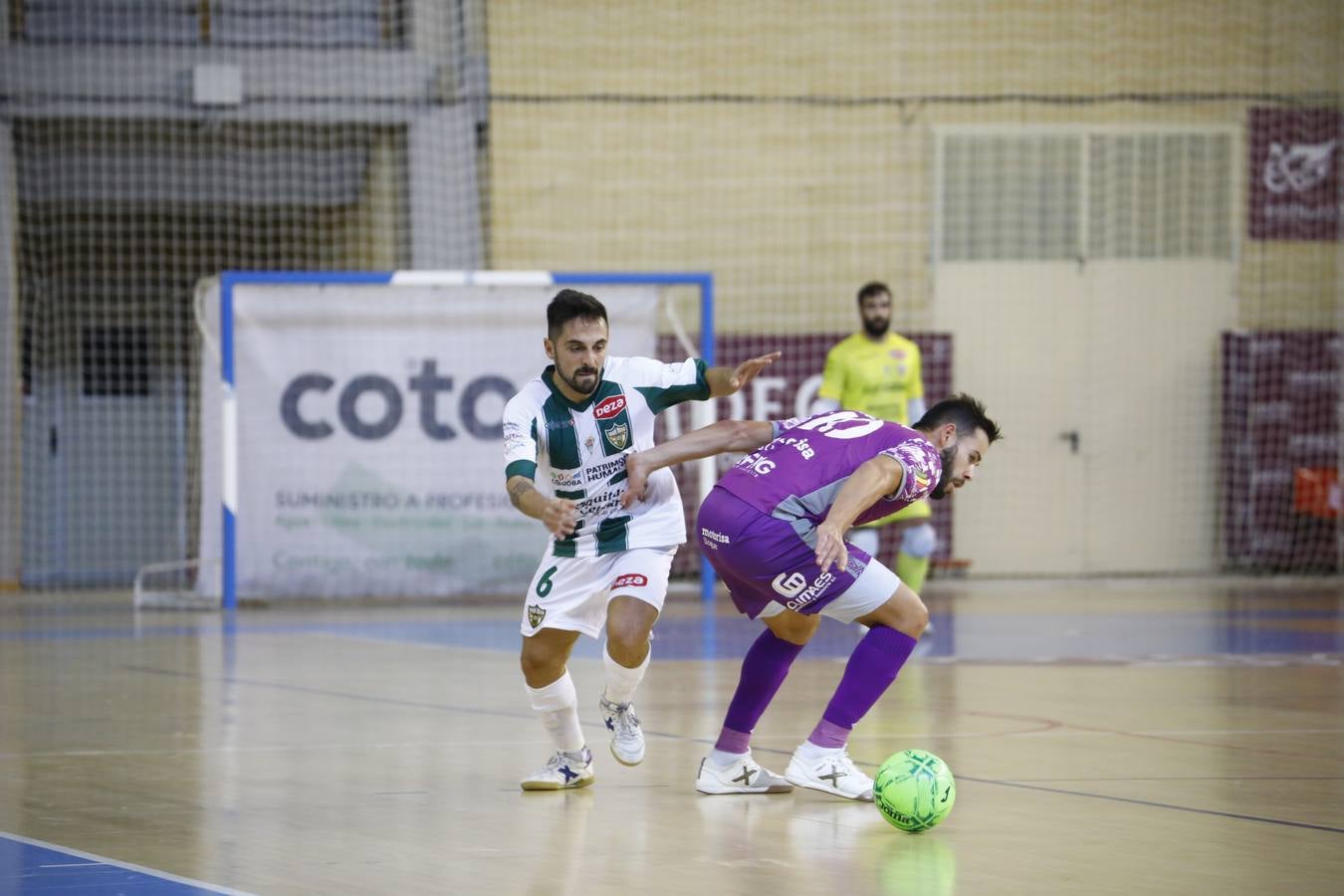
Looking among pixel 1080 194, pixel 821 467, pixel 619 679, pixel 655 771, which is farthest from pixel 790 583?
pixel 1080 194

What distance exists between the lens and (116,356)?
20094mm

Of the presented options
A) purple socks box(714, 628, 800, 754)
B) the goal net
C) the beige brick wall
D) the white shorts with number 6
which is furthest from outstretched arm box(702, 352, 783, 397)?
the beige brick wall

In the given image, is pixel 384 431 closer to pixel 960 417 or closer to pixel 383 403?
pixel 383 403

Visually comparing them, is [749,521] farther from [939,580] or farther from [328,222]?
[328,222]

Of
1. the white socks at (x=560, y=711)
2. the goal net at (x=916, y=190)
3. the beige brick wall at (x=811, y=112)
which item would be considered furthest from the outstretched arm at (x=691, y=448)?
the beige brick wall at (x=811, y=112)

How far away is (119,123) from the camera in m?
17.2

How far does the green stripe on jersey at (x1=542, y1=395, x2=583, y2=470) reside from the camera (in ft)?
19.5

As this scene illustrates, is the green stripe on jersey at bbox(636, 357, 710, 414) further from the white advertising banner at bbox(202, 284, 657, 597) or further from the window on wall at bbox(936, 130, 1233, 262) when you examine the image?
the window on wall at bbox(936, 130, 1233, 262)

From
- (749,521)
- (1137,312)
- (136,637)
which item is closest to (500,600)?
(136,637)

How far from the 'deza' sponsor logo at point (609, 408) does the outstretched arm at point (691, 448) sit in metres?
0.21

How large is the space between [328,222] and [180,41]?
2.74 metres

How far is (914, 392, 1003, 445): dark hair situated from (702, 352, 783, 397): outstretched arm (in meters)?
0.53

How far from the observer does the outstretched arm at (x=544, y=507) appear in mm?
5262

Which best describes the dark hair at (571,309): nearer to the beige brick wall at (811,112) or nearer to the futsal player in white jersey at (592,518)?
the futsal player in white jersey at (592,518)
